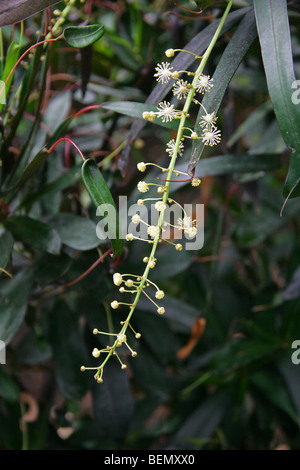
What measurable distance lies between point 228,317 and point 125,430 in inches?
13.5

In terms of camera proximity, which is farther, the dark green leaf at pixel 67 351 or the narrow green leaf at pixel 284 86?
the dark green leaf at pixel 67 351

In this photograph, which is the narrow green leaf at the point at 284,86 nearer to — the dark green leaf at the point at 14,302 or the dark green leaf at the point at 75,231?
the dark green leaf at the point at 75,231

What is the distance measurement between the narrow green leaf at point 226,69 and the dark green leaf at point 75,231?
182 millimetres

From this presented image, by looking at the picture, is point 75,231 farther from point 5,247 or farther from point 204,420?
point 204,420

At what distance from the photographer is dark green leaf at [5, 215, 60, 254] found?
581mm

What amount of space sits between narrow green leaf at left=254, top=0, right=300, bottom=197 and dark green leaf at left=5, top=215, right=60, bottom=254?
30 centimetres

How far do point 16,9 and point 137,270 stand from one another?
0.44 meters

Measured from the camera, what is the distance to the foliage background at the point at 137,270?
0.64m

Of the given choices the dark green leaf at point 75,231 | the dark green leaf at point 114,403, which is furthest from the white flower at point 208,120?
the dark green leaf at point 114,403

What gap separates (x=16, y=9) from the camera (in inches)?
18.2

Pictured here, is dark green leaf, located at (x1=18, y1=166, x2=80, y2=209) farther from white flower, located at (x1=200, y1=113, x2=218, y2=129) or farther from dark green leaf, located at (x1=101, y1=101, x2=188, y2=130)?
white flower, located at (x1=200, y1=113, x2=218, y2=129)

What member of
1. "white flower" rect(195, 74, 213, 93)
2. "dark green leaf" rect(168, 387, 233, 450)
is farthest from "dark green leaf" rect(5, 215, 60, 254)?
"dark green leaf" rect(168, 387, 233, 450)
